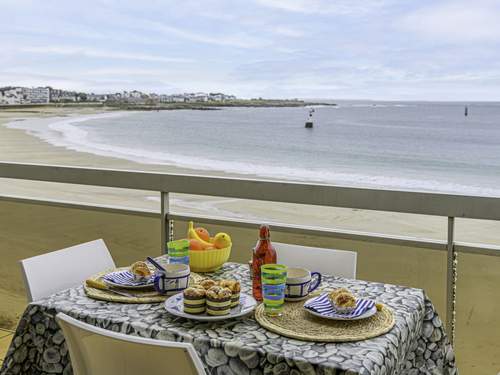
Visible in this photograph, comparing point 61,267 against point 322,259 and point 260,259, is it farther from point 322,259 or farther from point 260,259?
point 322,259

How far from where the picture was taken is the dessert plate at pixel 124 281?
1778mm

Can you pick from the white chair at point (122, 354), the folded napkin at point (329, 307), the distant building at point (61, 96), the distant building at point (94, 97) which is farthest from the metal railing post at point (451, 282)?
the distant building at point (94, 97)

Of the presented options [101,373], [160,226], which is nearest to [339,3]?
[160,226]

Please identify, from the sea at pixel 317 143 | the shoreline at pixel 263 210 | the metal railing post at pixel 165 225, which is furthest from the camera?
the sea at pixel 317 143


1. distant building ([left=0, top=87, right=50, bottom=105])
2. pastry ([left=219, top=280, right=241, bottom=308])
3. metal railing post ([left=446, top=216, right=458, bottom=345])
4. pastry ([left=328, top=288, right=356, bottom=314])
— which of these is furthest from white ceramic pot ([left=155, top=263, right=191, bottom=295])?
distant building ([left=0, top=87, right=50, bottom=105])

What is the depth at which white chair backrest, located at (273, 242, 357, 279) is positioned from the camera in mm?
2152

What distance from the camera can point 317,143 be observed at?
35.3m

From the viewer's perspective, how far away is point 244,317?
1.55 meters

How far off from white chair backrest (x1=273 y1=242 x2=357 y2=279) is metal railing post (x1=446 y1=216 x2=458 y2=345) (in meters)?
0.41

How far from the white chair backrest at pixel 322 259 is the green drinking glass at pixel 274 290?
0.63 m

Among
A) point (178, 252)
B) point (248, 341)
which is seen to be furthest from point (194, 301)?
point (178, 252)

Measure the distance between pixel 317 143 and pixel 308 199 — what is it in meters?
33.1

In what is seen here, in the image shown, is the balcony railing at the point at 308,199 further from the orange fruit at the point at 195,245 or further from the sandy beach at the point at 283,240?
the orange fruit at the point at 195,245

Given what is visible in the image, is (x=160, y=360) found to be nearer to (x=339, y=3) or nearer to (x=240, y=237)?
(x=240, y=237)
